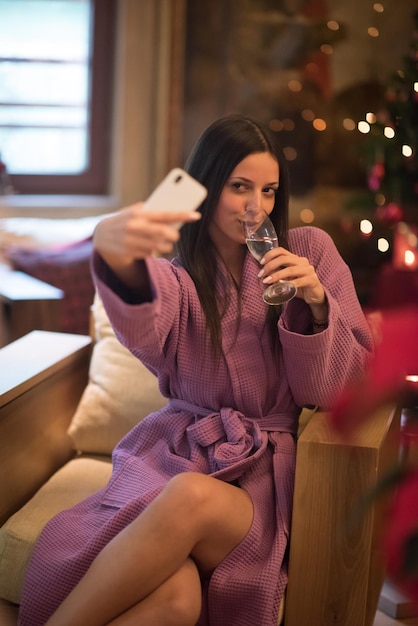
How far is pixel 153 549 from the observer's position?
1.58 m

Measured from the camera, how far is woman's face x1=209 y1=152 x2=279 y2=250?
1.84 m

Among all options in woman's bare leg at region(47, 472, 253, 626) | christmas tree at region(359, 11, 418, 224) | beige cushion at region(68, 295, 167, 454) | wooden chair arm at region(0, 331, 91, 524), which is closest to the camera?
woman's bare leg at region(47, 472, 253, 626)

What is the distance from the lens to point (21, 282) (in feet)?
9.79

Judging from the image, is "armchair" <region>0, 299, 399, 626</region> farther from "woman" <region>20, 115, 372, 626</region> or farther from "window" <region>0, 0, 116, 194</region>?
"window" <region>0, 0, 116, 194</region>

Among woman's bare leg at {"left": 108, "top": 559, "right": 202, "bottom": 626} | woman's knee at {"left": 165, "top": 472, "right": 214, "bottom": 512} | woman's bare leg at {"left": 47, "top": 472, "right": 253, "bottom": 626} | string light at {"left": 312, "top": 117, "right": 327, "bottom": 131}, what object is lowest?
woman's bare leg at {"left": 108, "top": 559, "right": 202, "bottom": 626}

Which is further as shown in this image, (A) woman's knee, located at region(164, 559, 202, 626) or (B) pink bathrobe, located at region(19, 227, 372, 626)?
(B) pink bathrobe, located at region(19, 227, 372, 626)

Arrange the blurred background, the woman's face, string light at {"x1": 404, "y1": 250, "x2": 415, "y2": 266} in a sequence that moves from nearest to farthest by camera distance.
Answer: the woman's face
string light at {"x1": 404, "y1": 250, "x2": 415, "y2": 266}
the blurred background

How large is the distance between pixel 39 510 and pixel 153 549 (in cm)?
47

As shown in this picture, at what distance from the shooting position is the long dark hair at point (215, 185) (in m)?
1.85

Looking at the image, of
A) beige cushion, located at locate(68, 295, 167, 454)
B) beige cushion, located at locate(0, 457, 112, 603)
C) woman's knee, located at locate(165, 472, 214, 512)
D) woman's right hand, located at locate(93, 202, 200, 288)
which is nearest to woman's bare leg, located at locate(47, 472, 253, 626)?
woman's knee, located at locate(165, 472, 214, 512)

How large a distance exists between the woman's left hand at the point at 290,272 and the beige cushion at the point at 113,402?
0.65 meters

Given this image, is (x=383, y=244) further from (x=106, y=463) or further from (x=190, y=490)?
(x=190, y=490)

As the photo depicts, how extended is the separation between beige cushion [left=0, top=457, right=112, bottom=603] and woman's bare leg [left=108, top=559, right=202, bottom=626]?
35 cm

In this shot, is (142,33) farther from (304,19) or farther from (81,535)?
(81,535)
